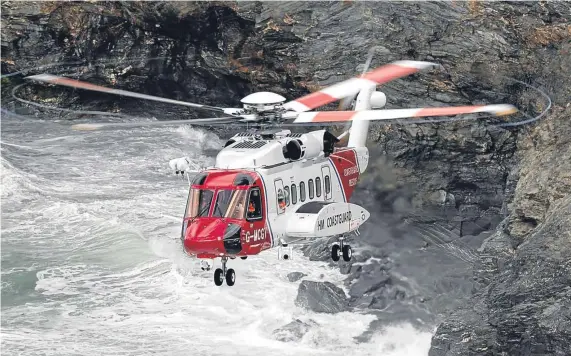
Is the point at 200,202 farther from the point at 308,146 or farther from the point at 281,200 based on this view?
the point at 308,146

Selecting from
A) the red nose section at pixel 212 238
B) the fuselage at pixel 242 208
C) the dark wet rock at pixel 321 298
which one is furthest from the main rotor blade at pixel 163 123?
the dark wet rock at pixel 321 298

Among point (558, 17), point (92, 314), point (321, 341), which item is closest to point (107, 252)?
point (92, 314)

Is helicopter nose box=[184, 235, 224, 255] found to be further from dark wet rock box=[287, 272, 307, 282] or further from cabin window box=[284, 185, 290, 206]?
dark wet rock box=[287, 272, 307, 282]

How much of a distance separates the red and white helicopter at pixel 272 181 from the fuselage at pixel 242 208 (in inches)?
0.8

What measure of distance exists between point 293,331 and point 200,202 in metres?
14.4

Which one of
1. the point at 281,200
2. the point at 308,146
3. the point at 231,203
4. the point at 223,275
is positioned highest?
the point at 308,146

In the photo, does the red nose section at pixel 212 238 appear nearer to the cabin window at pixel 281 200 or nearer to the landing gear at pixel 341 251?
the cabin window at pixel 281 200

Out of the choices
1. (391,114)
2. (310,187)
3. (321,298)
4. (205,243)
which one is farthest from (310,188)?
(321,298)

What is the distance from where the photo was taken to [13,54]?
56406 millimetres

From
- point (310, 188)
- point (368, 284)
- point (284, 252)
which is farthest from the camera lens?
point (368, 284)

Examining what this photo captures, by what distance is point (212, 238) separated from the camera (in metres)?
26.8

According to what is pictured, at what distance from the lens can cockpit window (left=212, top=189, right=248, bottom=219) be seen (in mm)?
27438

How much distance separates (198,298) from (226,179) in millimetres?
16097

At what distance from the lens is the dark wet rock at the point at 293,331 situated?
1612 inches
